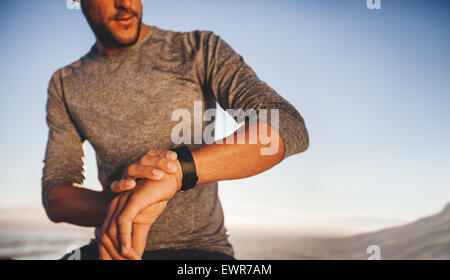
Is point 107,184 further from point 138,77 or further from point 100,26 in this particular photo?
point 100,26

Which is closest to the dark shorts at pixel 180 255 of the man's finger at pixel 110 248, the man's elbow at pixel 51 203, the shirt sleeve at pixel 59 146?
the man's elbow at pixel 51 203

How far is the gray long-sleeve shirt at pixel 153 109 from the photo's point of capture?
3.91ft

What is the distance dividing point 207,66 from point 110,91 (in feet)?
1.40

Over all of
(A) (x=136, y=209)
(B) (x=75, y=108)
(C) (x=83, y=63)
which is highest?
(C) (x=83, y=63)

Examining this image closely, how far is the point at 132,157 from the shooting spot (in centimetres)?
123

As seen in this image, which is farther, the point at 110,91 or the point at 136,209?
the point at 110,91

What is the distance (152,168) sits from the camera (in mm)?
737

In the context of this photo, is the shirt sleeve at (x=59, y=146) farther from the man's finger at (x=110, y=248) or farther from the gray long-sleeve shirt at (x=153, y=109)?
the man's finger at (x=110, y=248)

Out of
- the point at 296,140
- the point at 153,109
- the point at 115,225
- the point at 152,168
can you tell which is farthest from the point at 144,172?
the point at 153,109

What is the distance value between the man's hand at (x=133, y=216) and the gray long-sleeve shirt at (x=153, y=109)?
0.44 m

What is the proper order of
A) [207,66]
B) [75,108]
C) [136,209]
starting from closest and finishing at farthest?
[136,209]
[207,66]
[75,108]

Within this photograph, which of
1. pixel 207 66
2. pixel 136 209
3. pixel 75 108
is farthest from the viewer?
pixel 75 108
